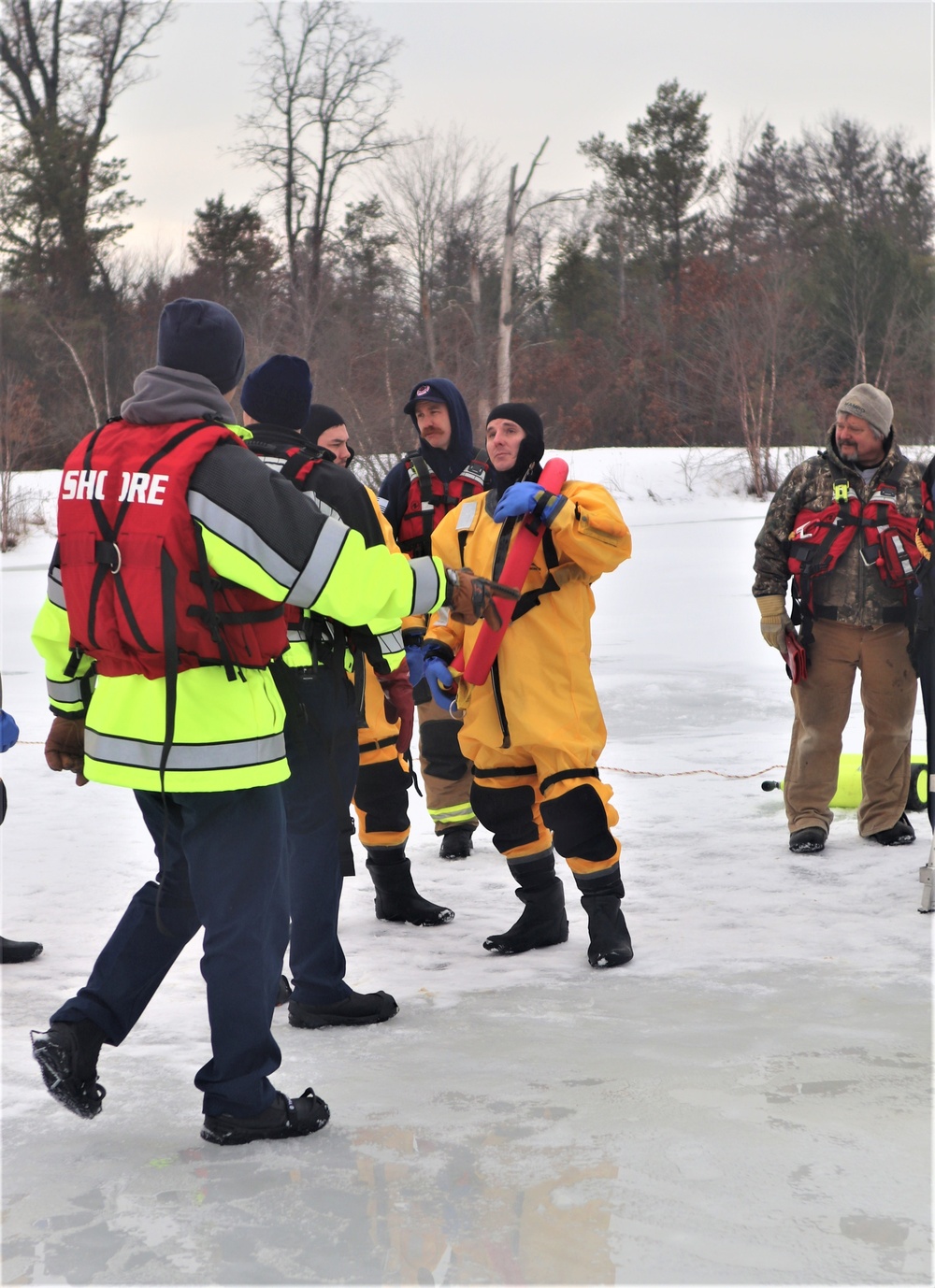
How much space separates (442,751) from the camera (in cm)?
532

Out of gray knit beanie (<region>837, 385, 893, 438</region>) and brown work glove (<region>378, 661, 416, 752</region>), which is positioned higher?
gray knit beanie (<region>837, 385, 893, 438</region>)

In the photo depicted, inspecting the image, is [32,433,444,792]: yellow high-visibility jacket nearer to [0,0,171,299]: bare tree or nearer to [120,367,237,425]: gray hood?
[120,367,237,425]: gray hood

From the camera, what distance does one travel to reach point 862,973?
369 centimetres

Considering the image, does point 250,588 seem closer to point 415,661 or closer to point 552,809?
point 415,661

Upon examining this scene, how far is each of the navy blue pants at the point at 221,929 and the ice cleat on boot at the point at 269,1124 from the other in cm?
2

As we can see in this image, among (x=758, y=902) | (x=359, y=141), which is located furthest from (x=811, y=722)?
(x=359, y=141)

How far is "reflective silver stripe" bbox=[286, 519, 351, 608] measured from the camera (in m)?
2.56

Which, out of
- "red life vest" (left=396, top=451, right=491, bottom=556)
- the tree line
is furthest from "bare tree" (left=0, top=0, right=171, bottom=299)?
"red life vest" (left=396, top=451, right=491, bottom=556)

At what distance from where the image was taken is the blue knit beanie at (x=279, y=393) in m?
3.46

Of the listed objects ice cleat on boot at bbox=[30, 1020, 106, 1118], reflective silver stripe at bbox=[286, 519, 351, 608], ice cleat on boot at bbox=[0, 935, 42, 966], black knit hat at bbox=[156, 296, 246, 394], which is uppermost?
black knit hat at bbox=[156, 296, 246, 394]

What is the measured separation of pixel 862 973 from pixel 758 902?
705 mm

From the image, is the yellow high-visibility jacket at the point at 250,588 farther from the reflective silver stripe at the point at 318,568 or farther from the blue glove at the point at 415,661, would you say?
the blue glove at the point at 415,661

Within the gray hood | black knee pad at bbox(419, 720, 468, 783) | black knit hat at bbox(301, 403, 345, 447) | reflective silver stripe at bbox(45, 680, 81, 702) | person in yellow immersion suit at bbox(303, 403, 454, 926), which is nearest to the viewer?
the gray hood

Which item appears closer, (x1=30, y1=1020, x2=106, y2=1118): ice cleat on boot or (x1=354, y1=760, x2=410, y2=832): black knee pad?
(x1=30, y1=1020, x2=106, y2=1118): ice cleat on boot
